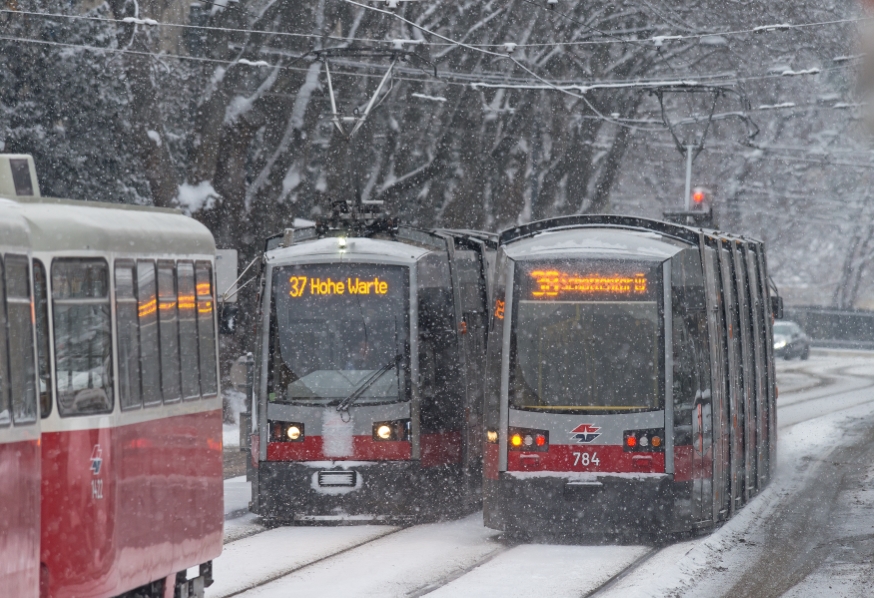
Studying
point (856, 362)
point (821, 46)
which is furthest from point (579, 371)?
point (856, 362)

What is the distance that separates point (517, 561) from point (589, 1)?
2406 centimetres

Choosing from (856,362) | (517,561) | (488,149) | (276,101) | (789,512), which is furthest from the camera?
(856,362)

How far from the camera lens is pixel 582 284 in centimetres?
1472

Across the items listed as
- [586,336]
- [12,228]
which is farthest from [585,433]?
[12,228]

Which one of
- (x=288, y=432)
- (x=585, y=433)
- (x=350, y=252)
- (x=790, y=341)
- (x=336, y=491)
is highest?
(x=350, y=252)

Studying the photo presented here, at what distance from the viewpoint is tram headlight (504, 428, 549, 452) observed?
573 inches

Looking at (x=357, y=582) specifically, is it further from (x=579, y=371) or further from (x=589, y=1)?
(x=589, y=1)

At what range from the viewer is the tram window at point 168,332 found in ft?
32.1

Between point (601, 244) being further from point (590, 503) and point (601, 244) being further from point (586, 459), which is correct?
point (590, 503)

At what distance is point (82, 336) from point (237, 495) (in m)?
9.66

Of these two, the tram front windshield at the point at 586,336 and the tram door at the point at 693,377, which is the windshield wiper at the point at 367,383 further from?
the tram door at the point at 693,377

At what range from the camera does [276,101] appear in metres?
32.9

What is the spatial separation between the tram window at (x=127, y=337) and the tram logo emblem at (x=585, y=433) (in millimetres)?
5874

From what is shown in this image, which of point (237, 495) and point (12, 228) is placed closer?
point (12, 228)
